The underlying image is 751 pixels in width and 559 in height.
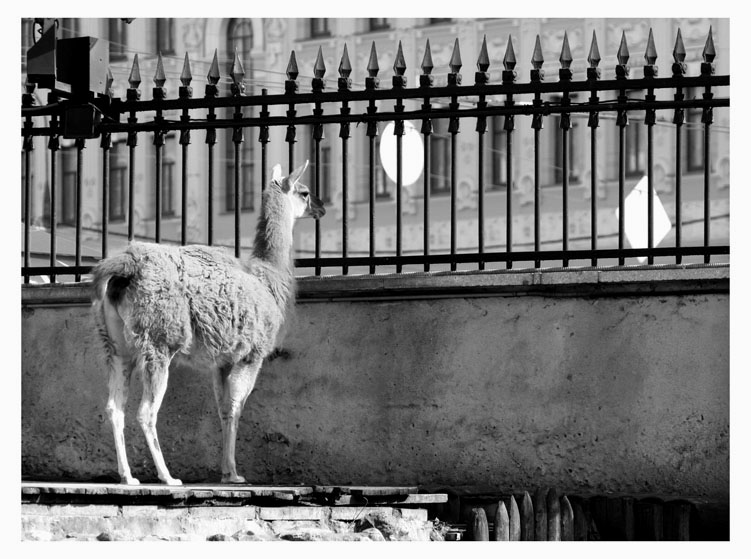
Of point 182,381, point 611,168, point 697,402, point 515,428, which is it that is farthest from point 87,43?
point 611,168

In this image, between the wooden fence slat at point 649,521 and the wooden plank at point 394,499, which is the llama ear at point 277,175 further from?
the wooden fence slat at point 649,521

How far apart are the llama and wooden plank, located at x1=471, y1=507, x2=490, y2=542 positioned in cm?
172

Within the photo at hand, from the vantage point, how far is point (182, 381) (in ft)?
33.4

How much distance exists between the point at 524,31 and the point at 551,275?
27142 millimetres

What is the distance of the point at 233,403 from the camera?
948 centimetres

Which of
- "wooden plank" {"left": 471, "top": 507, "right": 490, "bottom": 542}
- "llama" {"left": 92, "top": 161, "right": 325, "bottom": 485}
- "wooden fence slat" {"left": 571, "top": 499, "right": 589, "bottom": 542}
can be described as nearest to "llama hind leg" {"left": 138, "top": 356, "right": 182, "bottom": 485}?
"llama" {"left": 92, "top": 161, "right": 325, "bottom": 485}

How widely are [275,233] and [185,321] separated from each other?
3.93 ft

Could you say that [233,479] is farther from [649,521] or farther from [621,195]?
[621,195]

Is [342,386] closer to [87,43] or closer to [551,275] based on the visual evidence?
[551,275]

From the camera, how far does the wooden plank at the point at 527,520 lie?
342 inches

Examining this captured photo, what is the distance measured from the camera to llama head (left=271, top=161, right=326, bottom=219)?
33.0 feet

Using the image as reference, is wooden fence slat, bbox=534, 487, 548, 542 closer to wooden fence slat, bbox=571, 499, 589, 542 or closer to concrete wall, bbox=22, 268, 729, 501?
wooden fence slat, bbox=571, 499, 589, 542

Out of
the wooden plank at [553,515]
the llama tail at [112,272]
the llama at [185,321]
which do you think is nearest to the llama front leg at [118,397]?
the llama at [185,321]

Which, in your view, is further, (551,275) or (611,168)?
(611,168)
